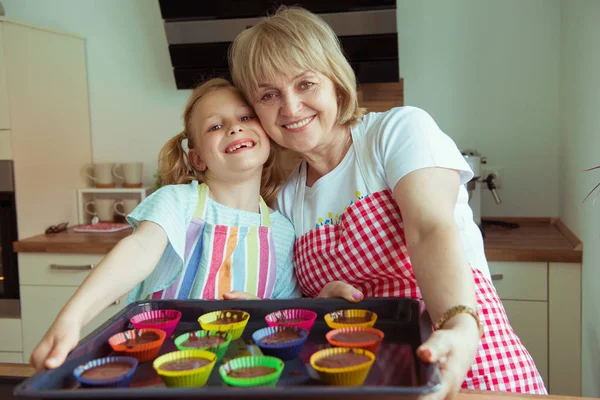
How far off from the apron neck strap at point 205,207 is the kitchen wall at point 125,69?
5.24 ft

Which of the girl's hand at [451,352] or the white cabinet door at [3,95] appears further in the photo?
the white cabinet door at [3,95]

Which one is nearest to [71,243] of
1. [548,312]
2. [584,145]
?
[548,312]

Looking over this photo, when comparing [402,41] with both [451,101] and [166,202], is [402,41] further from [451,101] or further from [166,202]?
[166,202]

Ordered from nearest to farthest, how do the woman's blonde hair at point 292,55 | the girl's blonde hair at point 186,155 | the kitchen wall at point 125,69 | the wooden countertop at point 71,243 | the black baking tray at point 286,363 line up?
the black baking tray at point 286,363
the woman's blonde hair at point 292,55
the girl's blonde hair at point 186,155
the wooden countertop at point 71,243
the kitchen wall at point 125,69

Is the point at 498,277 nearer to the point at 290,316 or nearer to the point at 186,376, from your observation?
the point at 290,316

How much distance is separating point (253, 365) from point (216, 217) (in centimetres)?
56

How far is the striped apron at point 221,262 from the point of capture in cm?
119

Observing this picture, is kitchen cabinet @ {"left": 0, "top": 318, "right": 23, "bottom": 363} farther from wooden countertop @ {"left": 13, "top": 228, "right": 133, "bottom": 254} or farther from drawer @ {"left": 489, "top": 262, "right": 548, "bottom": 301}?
drawer @ {"left": 489, "top": 262, "right": 548, "bottom": 301}

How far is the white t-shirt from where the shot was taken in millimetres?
1053

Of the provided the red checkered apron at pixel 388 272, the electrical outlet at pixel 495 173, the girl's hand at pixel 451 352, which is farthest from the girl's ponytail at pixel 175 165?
the electrical outlet at pixel 495 173

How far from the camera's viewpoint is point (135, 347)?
30.6 inches

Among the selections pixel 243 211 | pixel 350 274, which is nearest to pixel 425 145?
pixel 350 274

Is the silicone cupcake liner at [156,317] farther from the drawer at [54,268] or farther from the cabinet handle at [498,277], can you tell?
the drawer at [54,268]

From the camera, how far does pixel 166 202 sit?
1121 mm
